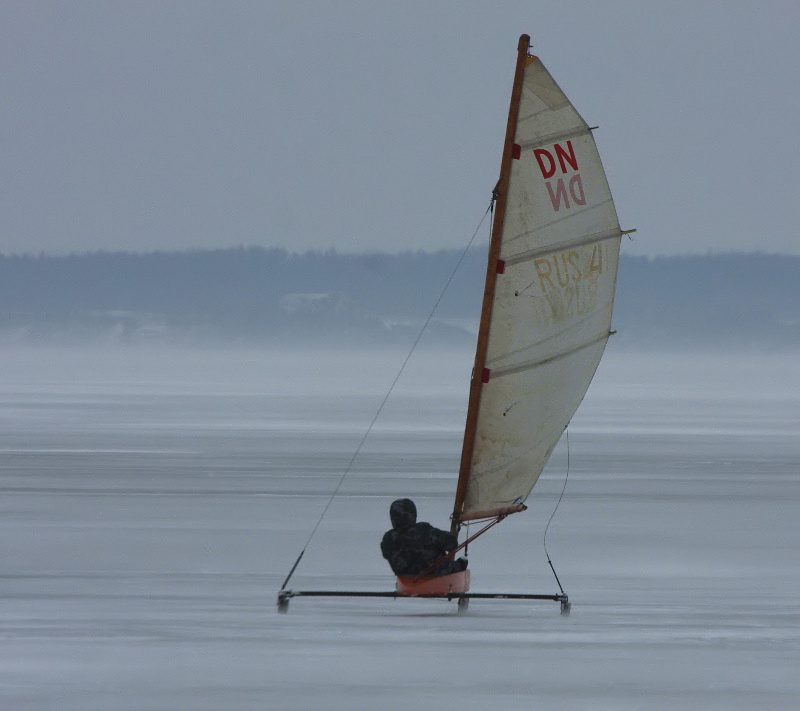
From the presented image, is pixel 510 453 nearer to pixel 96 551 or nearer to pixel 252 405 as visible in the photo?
pixel 96 551

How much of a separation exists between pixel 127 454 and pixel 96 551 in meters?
13.9

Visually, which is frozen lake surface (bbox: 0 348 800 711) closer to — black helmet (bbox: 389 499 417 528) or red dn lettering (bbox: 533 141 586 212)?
black helmet (bbox: 389 499 417 528)

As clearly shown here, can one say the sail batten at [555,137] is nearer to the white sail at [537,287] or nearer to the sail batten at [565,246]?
the white sail at [537,287]

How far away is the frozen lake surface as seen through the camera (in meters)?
9.93

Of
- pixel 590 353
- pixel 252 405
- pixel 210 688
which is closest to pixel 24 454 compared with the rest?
pixel 590 353

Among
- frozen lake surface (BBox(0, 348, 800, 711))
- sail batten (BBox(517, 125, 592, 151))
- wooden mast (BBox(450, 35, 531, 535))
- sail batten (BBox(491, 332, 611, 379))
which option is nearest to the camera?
frozen lake surface (BBox(0, 348, 800, 711))

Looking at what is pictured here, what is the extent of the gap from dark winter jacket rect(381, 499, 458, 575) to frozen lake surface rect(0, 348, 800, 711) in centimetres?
31

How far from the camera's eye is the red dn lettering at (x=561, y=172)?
523 inches

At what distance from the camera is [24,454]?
2898cm

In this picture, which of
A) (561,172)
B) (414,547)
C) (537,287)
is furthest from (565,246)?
(414,547)

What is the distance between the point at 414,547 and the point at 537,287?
80.1 inches

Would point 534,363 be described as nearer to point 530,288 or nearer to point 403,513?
point 530,288

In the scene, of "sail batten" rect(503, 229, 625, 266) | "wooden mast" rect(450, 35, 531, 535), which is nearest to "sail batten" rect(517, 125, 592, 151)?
"wooden mast" rect(450, 35, 531, 535)

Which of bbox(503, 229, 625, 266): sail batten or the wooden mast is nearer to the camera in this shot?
the wooden mast
